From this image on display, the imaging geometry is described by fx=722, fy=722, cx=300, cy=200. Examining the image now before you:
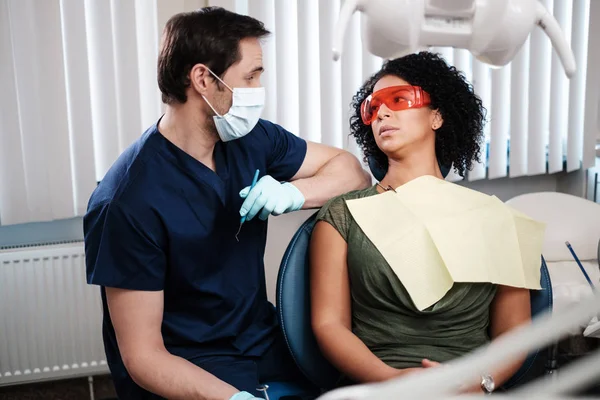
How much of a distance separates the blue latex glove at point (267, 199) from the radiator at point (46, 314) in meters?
1.17

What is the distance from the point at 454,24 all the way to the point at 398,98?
80cm

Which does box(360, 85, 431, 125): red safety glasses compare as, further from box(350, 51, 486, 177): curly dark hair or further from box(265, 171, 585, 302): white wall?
box(265, 171, 585, 302): white wall

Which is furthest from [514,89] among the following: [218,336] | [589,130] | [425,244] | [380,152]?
[218,336]

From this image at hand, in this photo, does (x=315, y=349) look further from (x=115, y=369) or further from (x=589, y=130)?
(x=589, y=130)

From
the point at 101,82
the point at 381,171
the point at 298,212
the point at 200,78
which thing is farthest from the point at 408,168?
the point at 101,82

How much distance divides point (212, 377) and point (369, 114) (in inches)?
27.0

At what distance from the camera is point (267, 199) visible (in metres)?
1.45

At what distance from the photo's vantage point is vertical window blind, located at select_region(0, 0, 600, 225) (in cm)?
231

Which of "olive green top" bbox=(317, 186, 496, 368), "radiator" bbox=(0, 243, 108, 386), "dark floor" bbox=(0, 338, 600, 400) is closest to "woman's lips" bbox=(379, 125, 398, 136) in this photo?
"olive green top" bbox=(317, 186, 496, 368)

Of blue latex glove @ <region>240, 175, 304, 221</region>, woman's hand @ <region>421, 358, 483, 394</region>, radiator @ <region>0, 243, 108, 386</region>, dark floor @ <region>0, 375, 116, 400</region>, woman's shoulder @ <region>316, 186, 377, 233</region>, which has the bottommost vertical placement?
dark floor @ <region>0, 375, 116, 400</region>

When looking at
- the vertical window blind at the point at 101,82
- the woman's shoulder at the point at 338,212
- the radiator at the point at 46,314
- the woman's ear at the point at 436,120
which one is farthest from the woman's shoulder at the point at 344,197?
the radiator at the point at 46,314

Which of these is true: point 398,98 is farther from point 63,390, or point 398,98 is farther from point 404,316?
point 63,390

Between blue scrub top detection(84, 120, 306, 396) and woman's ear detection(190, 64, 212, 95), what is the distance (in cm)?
13

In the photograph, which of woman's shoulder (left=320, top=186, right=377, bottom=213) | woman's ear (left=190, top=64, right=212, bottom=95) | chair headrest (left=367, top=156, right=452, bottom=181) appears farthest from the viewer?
chair headrest (left=367, top=156, right=452, bottom=181)
